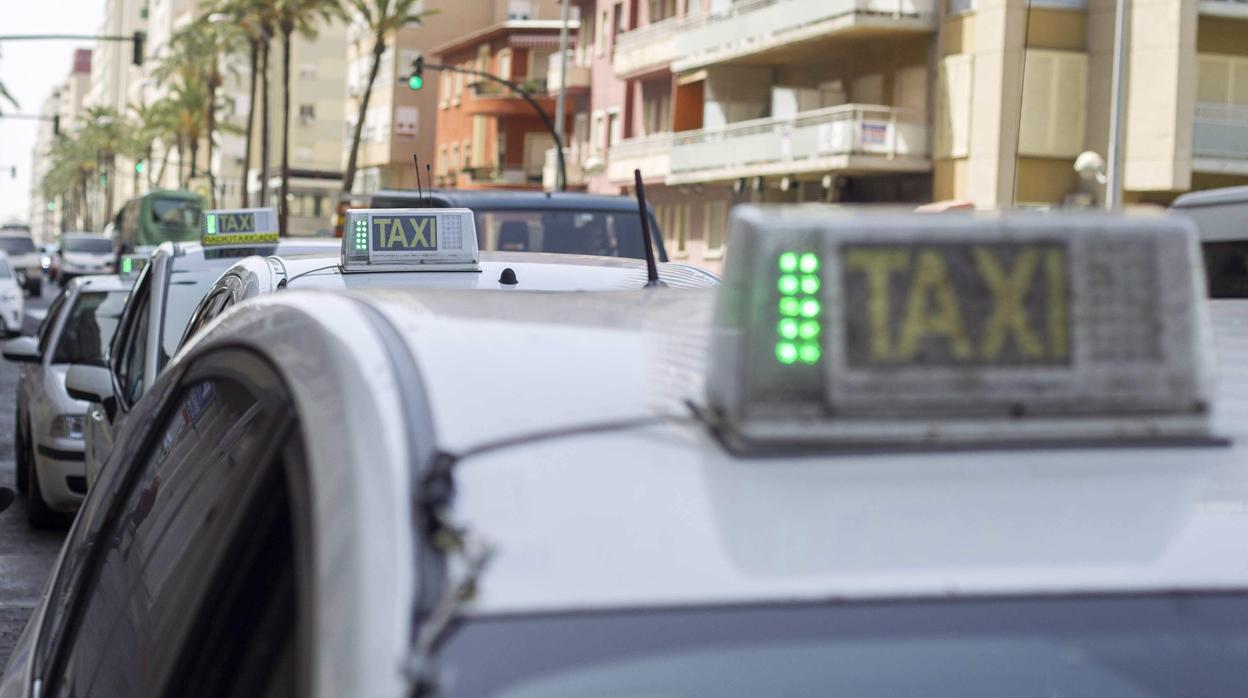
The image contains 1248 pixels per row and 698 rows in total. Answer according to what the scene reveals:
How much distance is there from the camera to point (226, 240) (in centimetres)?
839

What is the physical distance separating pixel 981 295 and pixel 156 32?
150253 millimetres

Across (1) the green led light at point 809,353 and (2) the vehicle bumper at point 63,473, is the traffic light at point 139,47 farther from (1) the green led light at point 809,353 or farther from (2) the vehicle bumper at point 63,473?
(1) the green led light at point 809,353

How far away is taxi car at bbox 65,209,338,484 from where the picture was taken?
7738 millimetres

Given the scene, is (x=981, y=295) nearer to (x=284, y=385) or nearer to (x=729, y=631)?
(x=729, y=631)

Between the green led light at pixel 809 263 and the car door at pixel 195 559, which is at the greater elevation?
the green led light at pixel 809 263

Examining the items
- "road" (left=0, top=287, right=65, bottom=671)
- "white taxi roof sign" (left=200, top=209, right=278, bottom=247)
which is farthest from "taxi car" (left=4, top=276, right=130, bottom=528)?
"white taxi roof sign" (left=200, top=209, right=278, bottom=247)

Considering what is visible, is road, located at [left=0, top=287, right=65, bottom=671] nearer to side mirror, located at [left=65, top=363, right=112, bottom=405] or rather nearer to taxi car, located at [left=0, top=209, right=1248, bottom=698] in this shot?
side mirror, located at [left=65, top=363, right=112, bottom=405]

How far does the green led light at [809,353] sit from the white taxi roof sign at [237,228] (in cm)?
708

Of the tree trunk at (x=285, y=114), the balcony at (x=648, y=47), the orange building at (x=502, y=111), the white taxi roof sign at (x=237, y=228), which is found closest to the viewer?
the white taxi roof sign at (x=237, y=228)

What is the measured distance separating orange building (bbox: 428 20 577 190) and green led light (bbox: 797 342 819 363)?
61.9 m

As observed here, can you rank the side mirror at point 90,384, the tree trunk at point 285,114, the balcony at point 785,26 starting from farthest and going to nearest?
the tree trunk at point 285,114 < the balcony at point 785,26 < the side mirror at point 90,384

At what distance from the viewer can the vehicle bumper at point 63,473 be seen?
33.0ft

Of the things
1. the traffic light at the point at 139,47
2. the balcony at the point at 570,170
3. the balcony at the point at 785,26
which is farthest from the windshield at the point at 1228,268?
the balcony at the point at 570,170

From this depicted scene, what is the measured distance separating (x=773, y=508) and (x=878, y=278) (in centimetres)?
18
